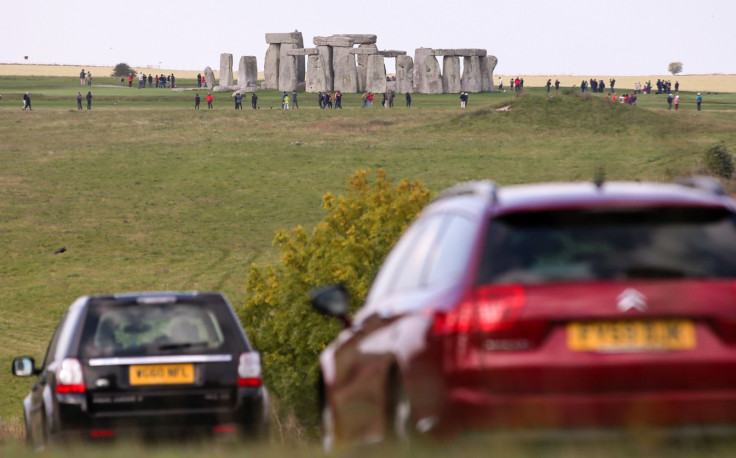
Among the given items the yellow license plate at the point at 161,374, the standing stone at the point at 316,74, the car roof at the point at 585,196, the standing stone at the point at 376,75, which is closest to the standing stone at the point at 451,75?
the standing stone at the point at 376,75

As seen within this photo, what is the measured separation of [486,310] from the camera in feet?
20.8

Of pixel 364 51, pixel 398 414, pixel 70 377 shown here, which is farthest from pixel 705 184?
pixel 364 51

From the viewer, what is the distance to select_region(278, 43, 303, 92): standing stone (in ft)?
399

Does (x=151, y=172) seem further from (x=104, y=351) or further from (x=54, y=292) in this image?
(x=104, y=351)

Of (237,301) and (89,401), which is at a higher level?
(89,401)

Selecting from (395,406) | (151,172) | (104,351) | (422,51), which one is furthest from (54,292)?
(422,51)

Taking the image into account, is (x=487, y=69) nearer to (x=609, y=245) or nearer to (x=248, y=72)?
(x=248, y=72)

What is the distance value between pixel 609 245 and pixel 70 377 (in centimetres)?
613

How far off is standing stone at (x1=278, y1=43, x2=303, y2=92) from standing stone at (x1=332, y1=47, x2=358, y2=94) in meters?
4.22

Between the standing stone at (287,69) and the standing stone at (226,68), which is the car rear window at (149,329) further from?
the standing stone at (226,68)

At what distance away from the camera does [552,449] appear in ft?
20.5

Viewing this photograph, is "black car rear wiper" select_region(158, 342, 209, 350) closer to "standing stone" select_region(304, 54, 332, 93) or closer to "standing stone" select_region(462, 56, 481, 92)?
"standing stone" select_region(304, 54, 332, 93)

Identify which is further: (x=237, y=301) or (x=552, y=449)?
(x=237, y=301)

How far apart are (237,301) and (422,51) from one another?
69.6 meters
